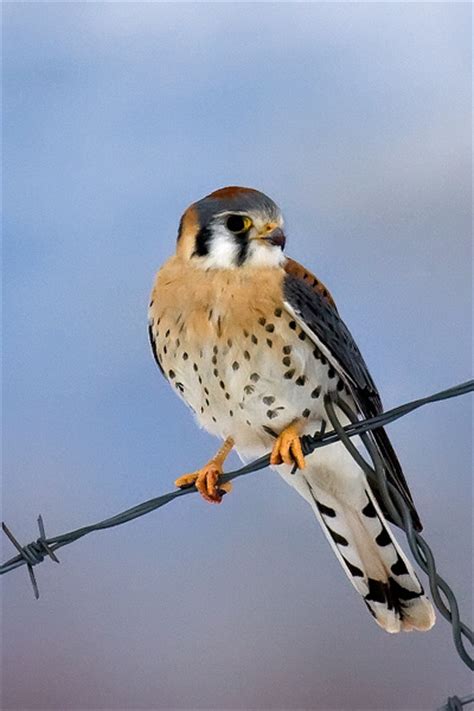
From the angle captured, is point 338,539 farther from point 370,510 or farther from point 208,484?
point 208,484

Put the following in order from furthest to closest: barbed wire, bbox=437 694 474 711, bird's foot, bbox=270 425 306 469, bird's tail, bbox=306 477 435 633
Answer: bird's tail, bbox=306 477 435 633 < bird's foot, bbox=270 425 306 469 < barbed wire, bbox=437 694 474 711

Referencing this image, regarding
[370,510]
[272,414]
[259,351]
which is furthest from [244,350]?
[370,510]

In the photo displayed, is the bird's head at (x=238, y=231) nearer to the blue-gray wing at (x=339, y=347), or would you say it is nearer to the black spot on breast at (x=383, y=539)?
the blue-gray wing at (x=339, y=347)

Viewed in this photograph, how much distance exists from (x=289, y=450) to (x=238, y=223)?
412 mm

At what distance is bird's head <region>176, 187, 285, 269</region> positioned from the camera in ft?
6.00

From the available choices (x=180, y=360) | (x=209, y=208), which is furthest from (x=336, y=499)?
(x=209, y=208)

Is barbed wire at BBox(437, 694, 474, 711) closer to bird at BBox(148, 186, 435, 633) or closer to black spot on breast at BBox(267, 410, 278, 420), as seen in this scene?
bird at BBox(148, 186, 435, 633)

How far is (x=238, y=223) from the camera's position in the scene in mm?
1845

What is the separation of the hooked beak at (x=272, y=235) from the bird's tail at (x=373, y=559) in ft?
1.65

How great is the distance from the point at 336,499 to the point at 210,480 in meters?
0.31

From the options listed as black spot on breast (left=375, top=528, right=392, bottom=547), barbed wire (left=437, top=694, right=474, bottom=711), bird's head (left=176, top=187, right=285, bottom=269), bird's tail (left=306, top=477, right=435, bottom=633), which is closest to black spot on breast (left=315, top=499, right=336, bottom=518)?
bird's tail (left=306, top=477, right=435, bottom=633)

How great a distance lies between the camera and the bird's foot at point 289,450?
1776 mm

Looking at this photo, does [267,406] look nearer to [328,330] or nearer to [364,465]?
[328,330]

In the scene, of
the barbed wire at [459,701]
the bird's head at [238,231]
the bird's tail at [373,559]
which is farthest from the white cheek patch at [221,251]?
the barbed wire at [459,701]
